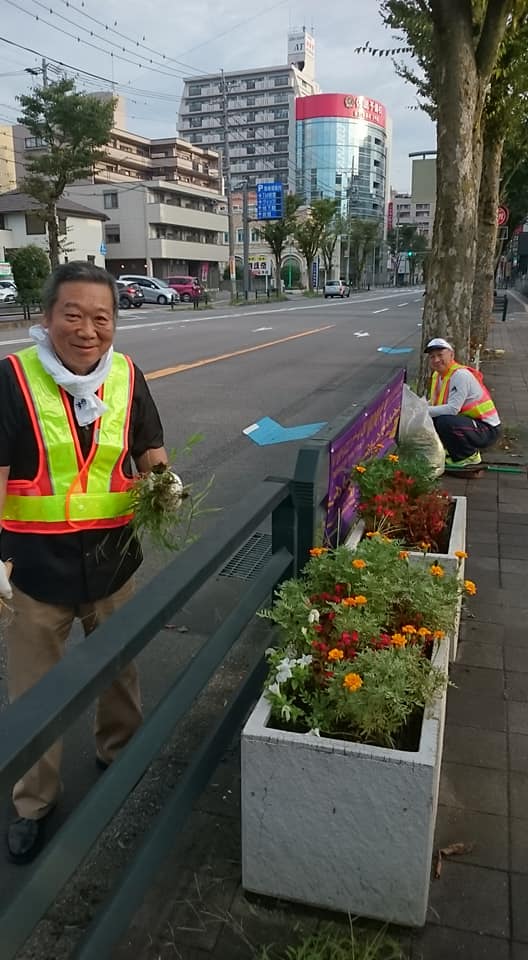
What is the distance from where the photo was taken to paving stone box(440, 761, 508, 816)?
2652mm

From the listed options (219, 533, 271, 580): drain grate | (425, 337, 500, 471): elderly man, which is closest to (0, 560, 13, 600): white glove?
(219, 533, 271, 580): drain grate

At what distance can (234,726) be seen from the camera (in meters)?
Result: 2.58

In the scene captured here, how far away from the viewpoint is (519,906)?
2.23 m

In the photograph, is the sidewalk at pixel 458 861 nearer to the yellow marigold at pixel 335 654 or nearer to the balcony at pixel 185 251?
the yellow marigold at pixel 335 654

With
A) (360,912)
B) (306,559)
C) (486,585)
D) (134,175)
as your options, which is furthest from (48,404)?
(134,175)

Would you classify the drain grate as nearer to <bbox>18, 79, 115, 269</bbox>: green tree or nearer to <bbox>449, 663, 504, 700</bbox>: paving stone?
<bbox>449, 663, 504, 700</bbox>: paving stone

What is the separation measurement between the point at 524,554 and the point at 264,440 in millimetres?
3940

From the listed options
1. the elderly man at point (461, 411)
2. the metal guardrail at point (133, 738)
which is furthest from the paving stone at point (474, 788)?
the elderly man at point (461, 411)

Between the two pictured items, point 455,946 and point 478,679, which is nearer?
point 455,946

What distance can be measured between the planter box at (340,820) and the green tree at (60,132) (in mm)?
32099

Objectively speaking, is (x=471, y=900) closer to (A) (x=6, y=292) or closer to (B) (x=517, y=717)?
(B) (x=517, y=717)

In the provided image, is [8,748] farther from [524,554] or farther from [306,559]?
[524,554]

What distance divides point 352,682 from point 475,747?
1105 millimetres

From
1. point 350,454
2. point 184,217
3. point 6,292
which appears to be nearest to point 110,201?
point 184,217
